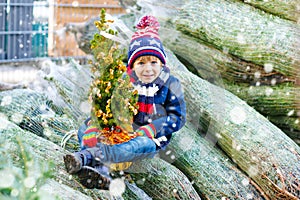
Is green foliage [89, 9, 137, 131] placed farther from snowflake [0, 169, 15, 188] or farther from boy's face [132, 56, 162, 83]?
snowflake [0, 169, 15, 188]

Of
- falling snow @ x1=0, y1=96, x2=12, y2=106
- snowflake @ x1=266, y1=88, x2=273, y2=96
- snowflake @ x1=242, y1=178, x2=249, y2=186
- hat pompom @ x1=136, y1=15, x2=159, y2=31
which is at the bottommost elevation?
snowflake @ x1=242, y1=178, x2=249, y2=186

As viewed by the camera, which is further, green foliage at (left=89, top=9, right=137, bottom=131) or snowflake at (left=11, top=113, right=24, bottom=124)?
snowflake at (left=11, top=113, right=24, bottom=124)

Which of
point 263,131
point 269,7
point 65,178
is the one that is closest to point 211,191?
point 263,131

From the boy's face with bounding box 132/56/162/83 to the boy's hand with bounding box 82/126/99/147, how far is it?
0.77 feet

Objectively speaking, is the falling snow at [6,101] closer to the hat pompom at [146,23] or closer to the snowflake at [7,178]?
the hat pompom at [146,23]

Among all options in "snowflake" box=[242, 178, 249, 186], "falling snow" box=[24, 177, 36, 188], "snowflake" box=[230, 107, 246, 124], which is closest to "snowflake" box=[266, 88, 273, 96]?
"snowflake" box=[230, 107, 246, 124]

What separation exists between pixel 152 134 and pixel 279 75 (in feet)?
3.76

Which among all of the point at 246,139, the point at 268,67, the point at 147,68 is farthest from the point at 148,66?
the point at 268,67

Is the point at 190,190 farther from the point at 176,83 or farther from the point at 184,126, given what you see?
the point at 176,83

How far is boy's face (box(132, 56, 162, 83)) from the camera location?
1.90 meters

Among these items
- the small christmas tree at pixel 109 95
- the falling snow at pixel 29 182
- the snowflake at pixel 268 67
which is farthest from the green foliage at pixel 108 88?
the snowflake at pixel 268 67

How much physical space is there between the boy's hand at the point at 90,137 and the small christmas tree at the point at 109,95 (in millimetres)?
16

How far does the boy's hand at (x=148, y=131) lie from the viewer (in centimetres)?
190

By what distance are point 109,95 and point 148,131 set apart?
188 millimetres
